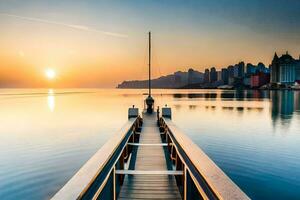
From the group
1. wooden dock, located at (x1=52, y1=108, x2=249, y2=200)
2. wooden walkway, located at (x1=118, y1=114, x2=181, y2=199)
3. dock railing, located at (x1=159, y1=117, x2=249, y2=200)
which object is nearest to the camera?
dock railing, located at (x1=159, y1=117, x2=249, y2=200)

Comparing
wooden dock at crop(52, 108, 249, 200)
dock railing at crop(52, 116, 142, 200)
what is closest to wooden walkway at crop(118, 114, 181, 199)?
wooden dock at crop(52, 108, 249, 200)

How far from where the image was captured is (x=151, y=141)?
40.3ft

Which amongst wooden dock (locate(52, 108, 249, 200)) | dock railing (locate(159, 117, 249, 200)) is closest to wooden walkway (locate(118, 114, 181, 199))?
wooden dock (locate(52, 108, 249, 200))

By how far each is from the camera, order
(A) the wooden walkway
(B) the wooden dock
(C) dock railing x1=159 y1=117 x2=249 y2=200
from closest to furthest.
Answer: (C) dock railing x1=159 y1=117 x2=249 y2=200, (B) the wooden dock, (A) the wooden walkway

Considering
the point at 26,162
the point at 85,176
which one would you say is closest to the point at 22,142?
the point at 26,162

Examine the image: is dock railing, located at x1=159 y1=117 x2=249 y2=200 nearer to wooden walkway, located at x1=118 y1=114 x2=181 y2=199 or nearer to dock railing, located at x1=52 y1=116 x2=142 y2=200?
wooden walkway, located at x1=118 y1=114 x2=181 y2=199

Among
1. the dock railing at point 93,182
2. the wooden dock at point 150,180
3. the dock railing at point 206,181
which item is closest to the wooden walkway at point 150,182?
the wooden dock at point 150,180

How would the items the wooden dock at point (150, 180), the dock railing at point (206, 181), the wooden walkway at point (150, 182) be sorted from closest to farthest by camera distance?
the dock railing at point (206, 181), the wooden dock at point (150, 180), the wooden walkway at point (150, 182)

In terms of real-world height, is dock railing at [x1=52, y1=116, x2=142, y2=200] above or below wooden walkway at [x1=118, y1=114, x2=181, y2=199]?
above

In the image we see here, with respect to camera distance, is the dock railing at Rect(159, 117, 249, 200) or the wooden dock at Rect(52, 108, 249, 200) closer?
the dock railing at Rect(159, 117, 249, 200)

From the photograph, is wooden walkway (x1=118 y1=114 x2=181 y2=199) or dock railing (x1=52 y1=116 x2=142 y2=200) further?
wooden walkway (x1=118 y1=114 x2=181 y2=199)

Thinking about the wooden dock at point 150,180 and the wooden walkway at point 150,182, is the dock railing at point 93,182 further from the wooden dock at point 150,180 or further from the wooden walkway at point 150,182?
the wooden walkway at point 150,182

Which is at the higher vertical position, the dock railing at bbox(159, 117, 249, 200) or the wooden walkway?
the dock railing at bbox(159, 117, 249, 200)

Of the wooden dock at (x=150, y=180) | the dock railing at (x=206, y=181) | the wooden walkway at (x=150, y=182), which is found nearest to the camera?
the dock railing at (x=206, y=181)
